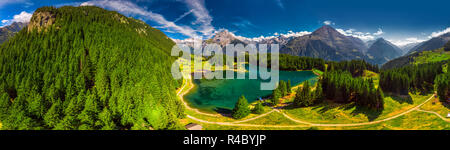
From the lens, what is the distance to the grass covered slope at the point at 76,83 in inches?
1630

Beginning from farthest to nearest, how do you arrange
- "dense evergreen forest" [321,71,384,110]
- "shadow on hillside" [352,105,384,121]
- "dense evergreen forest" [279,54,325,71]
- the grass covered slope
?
1. "dense evergreen forest" [279,54,325,71]
2. "dense evergreen forest" [321,71,384,110]
3. "shadow on hillside" [352,105,384,121]
4. the grass covered slope

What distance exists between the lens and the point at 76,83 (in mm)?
50156

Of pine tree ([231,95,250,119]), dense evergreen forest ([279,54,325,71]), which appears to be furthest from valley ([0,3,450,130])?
dense evergreen forest ([279,54,325,71])

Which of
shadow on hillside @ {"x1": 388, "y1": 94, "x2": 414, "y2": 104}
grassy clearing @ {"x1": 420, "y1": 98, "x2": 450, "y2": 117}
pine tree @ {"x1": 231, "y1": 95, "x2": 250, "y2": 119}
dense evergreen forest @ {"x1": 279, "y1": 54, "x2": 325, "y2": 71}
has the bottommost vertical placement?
pine tree @ {"x1": 231, "y1": 95, "x2": 250, "y2": 119}

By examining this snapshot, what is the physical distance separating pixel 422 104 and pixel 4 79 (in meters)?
127

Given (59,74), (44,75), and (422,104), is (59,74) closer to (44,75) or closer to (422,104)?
(44,75)

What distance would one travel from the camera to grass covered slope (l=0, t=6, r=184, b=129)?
41.4 m

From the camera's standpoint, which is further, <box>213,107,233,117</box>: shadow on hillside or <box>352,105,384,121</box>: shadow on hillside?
<box>213,107,233,117</box>: shadow on hillside

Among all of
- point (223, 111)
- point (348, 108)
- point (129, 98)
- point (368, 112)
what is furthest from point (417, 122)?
point (129, 98)

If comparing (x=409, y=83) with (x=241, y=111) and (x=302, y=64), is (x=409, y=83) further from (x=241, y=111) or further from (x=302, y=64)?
(x=302, y=64)

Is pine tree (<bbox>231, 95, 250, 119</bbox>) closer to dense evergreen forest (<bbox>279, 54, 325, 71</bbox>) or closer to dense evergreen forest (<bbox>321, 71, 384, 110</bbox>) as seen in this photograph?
dense evergreen forest (<bbox>321, 71, 384, 110</bbox>)

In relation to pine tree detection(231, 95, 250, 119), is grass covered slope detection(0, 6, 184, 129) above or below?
above

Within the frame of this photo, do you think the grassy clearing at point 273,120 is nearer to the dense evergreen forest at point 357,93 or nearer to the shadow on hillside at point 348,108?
the shadow on hillside at point 348,108

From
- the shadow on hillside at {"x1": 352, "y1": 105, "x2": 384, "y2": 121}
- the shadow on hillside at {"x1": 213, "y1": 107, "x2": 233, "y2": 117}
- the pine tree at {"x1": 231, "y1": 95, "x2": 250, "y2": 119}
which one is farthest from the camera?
the shadow on hillside at {"x1": 213, "y1": 107, "x2": 233, "y2": 117}
